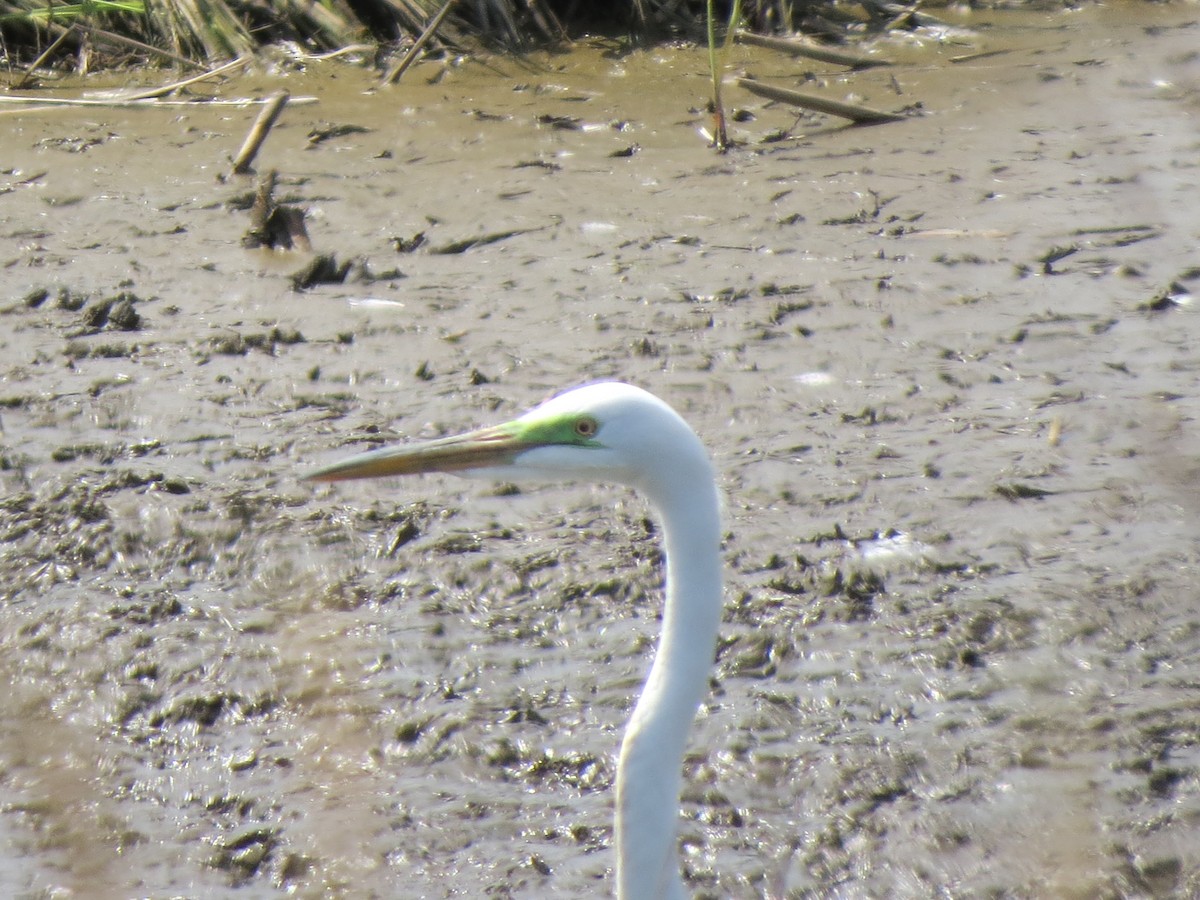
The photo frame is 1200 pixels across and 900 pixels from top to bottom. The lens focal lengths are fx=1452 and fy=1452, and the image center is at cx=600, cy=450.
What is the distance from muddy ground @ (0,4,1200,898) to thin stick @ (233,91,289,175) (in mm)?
160

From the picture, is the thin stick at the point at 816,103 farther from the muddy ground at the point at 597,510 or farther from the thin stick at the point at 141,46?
the thin stick at the point at 141,46

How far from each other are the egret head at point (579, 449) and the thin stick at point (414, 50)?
5.38 metres

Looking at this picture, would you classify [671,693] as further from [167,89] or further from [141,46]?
[141,46]

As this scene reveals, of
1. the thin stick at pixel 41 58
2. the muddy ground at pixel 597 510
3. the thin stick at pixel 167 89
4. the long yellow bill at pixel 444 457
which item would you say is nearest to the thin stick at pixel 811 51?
the muddy ground at pixel 597 510

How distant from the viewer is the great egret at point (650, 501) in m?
2.19

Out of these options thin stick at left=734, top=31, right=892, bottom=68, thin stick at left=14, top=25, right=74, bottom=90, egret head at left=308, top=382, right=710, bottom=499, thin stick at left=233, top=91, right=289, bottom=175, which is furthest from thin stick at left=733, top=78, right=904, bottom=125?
egret head at left=308, top=382, right=710, bottom=499

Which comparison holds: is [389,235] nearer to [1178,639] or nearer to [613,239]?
[613,239]

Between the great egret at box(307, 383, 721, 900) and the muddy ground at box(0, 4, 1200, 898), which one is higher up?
the great egret at box(307, 383, 721, 900)

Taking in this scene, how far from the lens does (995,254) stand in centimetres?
537

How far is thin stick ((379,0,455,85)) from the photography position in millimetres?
7301

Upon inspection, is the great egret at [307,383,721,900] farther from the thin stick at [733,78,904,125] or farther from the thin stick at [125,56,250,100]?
the thin stick at [125,56,250,100]

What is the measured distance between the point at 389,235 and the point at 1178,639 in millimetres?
3490

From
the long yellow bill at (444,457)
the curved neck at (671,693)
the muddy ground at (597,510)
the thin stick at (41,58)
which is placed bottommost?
the muddy ground at (597,510)

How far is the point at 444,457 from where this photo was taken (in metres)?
2.28
